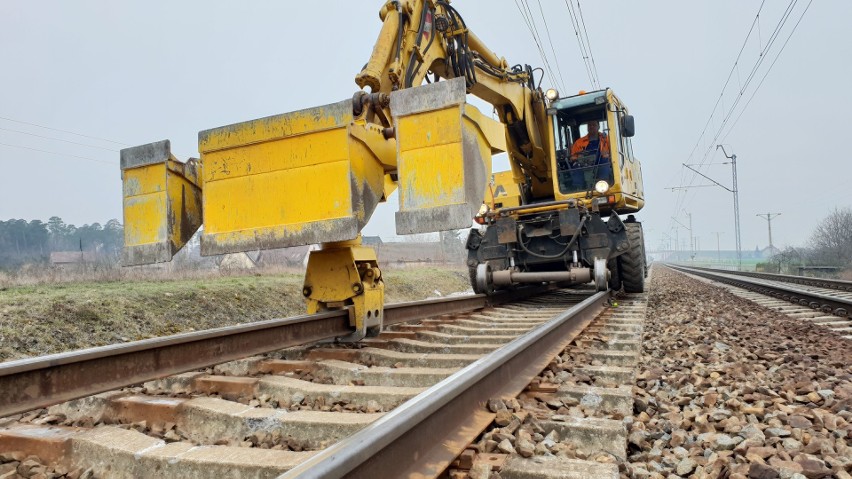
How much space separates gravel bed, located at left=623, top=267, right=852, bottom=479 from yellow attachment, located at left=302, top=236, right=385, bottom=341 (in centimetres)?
199

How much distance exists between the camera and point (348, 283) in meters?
3.98

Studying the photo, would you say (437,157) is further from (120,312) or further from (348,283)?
(120,312)

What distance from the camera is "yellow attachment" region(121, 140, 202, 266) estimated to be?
3.93 meters

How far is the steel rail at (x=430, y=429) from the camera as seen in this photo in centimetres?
132

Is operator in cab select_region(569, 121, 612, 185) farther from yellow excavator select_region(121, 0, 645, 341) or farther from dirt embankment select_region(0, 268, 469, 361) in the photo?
dirt embankment select_region(0, 268, 469, 361)

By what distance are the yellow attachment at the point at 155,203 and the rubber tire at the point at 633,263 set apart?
6.40 metres

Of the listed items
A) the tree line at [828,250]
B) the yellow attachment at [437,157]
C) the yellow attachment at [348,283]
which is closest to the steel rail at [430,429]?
the yellow attachment at [437,157]

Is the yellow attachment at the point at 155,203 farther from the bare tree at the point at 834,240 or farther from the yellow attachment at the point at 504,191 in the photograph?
the bare tree at the point at 834,240

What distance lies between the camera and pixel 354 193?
350 cm

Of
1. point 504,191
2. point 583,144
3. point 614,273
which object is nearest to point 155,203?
point 504,191

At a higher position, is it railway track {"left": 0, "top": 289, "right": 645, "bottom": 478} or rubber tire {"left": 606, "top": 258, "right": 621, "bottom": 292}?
rubber tire {"left": 606, "top": 258, "right": 621, "bottom": 292}

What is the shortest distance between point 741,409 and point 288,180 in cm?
290

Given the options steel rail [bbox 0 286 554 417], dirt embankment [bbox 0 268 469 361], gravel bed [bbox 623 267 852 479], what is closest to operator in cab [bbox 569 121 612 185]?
gravel bed [bbox 623 267 852 479]

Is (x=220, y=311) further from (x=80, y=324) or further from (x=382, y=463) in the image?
(x=382, y=463)
